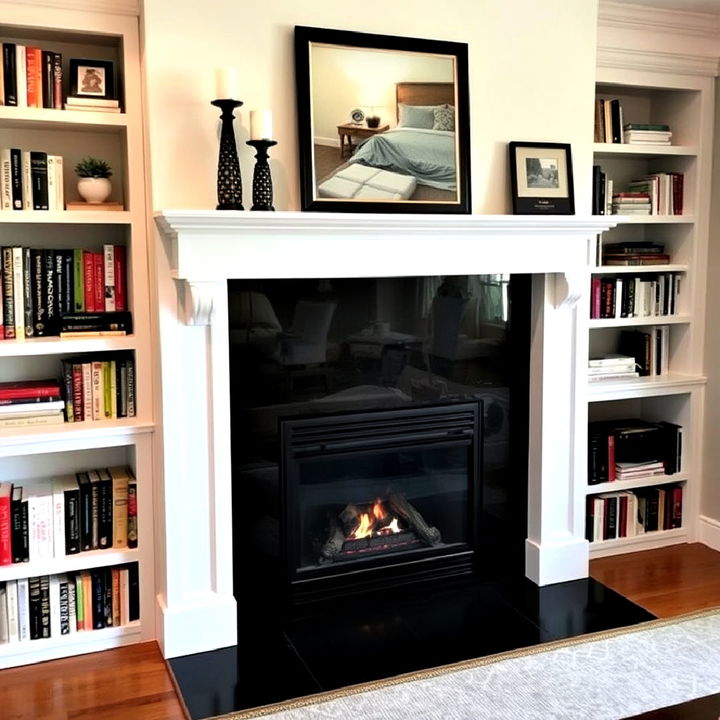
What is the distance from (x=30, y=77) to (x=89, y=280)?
69cm

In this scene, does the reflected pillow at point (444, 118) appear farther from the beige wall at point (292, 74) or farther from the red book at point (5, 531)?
the red book at point (5, 531)

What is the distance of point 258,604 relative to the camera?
2.96 meters

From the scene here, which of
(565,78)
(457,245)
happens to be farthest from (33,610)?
(565,78)

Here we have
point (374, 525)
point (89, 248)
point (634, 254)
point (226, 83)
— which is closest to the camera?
point (226, 83)

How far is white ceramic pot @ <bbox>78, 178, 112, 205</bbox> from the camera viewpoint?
277cm

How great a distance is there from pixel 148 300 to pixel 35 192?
1.68 feet

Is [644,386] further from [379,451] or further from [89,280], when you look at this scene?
[89,280]

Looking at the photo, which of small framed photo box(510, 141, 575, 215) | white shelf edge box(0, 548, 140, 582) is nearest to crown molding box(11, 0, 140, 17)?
small framed photo box(510, 141, 575, 215)

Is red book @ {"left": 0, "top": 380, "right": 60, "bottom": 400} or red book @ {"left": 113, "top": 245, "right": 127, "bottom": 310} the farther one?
red book @ {"left": 113, "top": 245, "right": 127, "bottom": 310}

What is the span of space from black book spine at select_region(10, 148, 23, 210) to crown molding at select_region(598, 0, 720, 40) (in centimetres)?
233

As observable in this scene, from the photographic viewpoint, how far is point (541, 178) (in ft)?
10.1

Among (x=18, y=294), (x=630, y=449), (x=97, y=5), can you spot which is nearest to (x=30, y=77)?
(x=97, y=5)

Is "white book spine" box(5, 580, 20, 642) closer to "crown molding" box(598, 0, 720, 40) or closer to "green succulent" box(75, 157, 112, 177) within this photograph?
"green succulent" box(75, 157, 112, 177)

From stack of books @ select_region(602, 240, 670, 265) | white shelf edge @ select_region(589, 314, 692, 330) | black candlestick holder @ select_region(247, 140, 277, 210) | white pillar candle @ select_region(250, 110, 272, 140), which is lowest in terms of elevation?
white shelf edge @ select_region(589, 314, 692, 330)
